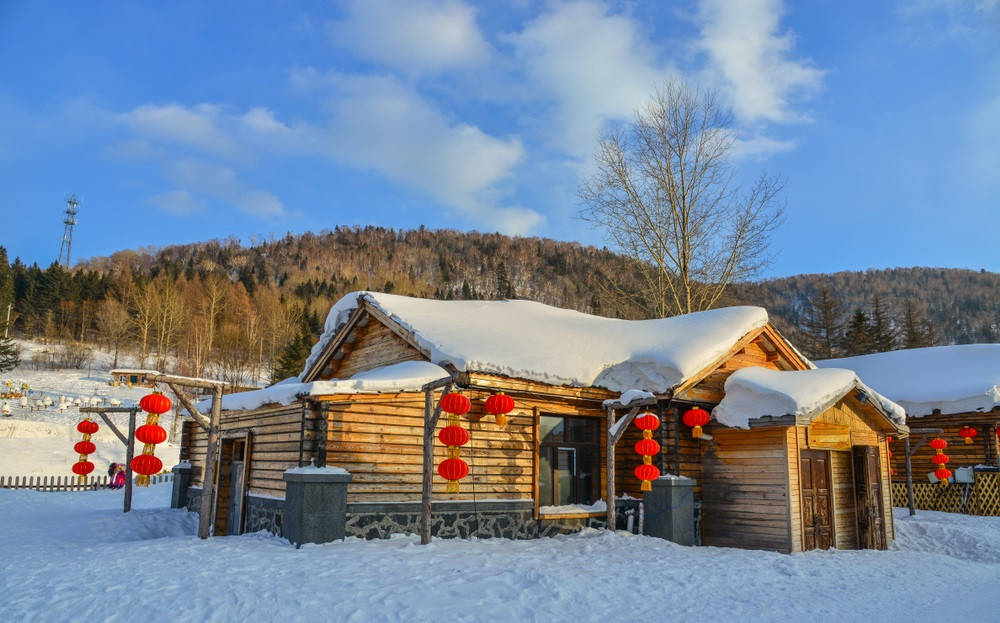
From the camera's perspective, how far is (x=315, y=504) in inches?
411

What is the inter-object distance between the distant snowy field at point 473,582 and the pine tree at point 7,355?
44099 mm

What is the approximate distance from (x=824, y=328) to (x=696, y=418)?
1479 inches

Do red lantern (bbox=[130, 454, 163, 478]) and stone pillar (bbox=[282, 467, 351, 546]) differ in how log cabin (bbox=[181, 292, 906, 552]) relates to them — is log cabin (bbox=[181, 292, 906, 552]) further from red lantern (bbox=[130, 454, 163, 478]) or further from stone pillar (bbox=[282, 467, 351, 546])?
red lantern (bbox=[130, 454, 163, 478])

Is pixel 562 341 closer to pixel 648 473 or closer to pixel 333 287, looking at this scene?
pixel 648 473

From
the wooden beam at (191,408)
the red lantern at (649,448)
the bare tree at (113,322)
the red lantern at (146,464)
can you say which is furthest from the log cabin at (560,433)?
the bare tree at (113,322)

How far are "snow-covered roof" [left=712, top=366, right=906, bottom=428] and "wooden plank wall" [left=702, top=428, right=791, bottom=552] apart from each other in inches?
17.5

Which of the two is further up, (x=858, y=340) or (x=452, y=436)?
(x=858, y=340)

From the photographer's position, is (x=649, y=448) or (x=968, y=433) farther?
(x=968, y=433)

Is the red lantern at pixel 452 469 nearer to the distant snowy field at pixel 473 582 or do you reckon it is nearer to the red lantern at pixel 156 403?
the distant snowy field at pixel 473 582

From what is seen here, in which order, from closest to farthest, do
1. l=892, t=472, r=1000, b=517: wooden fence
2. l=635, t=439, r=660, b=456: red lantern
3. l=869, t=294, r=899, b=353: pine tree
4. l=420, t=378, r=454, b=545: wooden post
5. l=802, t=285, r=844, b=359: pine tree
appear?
l=420, t=378, r=454, b=545: wooden post < l=635, t=439, r=660, b=456: red lantern < l=892, t=472, r=1000, b=517: wooden fence < l=802, t=285, r=844, b=359: pine tree < l=869, t=294, r=899, b=353: pine tree

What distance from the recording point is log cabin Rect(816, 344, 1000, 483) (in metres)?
19.6

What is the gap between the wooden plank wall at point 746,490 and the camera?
12.2 meters

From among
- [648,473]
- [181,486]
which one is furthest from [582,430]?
[181,486]

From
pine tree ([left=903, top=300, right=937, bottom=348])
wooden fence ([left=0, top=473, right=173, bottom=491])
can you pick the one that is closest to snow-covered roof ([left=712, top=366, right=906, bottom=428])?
wooden fence ([left=0, top=473, right=173, bottom=491])
